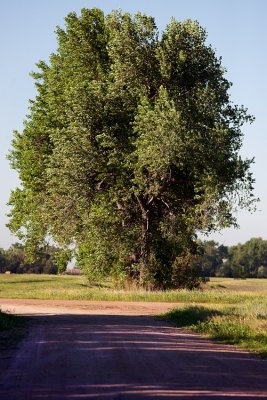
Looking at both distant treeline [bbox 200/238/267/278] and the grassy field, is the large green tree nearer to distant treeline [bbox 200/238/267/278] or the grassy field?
the grassy field

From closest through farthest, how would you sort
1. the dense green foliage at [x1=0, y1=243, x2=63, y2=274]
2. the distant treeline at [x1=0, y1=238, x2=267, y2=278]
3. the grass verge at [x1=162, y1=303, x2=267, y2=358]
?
the grass verge at [x1=162, y1=303, x2=267, y2=358] → the dense green foliage at [x1=0, y1=243, x2=63, y2=274] → the distant treeline at [x1=0, y1=238, x2=267, y2=278]

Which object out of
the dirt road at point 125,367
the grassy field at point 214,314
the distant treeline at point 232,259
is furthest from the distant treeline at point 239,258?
the dirt road at point 125,367

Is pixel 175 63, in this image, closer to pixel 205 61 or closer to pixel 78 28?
pixel 205 61

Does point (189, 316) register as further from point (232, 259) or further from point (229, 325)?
point (232, 259)

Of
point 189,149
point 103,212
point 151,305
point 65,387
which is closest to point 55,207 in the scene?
point 103,212

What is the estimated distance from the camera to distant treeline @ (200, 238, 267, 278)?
6171 inches

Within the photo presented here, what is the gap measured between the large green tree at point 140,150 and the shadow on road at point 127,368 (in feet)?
70.0

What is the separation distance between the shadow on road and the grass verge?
69 centimetres

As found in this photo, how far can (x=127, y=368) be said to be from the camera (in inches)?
402

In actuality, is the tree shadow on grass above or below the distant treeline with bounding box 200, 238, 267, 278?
below

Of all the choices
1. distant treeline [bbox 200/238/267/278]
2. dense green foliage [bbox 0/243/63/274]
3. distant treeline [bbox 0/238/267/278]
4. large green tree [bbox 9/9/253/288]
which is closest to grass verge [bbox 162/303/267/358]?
large green tree [bbox 9/9/253/288]

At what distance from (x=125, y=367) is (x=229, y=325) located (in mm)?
8278

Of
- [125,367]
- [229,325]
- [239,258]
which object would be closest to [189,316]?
[229,325]

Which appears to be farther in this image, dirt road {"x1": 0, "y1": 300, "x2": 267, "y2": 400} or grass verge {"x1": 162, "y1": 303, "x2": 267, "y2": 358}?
grass verge {"x1": 162, "y1": 303, "x2": 267, "y2": 358}
